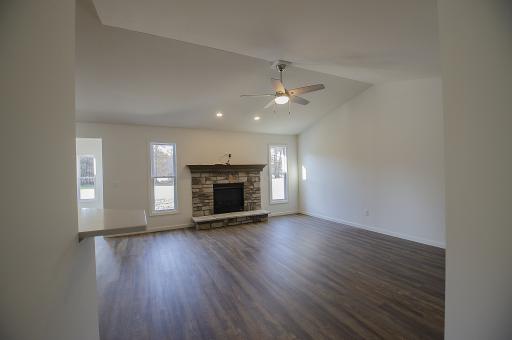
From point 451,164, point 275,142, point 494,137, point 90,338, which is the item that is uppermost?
point 275,142

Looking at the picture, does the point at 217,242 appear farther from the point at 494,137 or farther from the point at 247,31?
the point at 494,137

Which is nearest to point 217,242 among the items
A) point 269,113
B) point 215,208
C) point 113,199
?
point 215,208

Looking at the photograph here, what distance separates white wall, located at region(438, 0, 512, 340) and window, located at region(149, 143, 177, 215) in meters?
5.68

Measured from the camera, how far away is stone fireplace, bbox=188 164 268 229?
237 inches

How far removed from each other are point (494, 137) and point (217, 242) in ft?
14.6

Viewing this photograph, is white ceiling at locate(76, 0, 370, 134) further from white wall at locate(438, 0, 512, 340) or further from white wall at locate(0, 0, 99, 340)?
white wall at locate(438, 0, 512, 340)

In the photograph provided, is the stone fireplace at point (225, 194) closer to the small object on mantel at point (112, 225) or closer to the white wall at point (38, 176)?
the small object on mantel at point (112, 225)

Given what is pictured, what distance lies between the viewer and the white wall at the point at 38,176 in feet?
2.22

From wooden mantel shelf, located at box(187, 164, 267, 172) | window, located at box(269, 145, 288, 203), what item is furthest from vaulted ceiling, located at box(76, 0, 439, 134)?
window, located at box(269, 145, 288, 203)

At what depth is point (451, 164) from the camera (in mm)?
1034

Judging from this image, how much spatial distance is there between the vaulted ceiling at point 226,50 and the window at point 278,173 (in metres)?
2.45

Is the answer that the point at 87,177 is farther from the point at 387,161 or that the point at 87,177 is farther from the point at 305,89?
the point at 387,161

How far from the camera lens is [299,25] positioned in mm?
2293

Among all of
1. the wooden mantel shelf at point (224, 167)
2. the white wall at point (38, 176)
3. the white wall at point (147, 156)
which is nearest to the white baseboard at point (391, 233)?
the white wall at point (147, 156)
